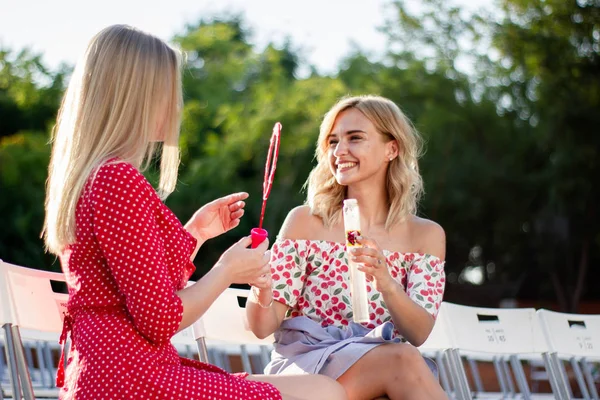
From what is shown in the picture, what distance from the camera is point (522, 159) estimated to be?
11.8m

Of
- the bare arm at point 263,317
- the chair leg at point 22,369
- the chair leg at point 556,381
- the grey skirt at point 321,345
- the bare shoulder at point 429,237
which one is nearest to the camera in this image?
the chair leg at point 22,369

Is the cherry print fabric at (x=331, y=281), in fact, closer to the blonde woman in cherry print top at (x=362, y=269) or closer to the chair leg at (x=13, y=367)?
the blonde woman in cherry print top at (x=362, y=269)

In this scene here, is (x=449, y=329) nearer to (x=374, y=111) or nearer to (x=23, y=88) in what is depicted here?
(x=374, y=111)

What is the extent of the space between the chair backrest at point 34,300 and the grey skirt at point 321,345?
2.11ft

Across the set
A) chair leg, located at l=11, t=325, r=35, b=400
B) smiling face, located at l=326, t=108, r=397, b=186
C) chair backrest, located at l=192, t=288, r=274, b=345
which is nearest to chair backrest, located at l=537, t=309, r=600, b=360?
smiling face, located at l=326, t=108, r=397, b=186

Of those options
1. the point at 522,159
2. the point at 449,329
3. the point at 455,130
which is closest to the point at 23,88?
the point at 455,130

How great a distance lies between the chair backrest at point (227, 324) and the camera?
115 inches

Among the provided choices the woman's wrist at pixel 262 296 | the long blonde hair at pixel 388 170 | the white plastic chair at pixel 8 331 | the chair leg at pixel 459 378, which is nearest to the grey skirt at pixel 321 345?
the woman's wrist at pixel 262 296

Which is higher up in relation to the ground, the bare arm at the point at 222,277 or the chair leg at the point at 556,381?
the bare arm at the point at 222,277

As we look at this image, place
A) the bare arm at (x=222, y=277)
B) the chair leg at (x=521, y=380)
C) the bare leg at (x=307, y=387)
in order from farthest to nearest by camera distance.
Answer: the chair leg at (x=521, y=380), the bare leg at (x=307, y=387), the bare arm at (x=222, y=277)

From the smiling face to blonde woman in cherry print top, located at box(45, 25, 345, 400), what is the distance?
3.17 ft

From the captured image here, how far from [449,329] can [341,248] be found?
82 cm

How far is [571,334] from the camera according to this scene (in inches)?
151

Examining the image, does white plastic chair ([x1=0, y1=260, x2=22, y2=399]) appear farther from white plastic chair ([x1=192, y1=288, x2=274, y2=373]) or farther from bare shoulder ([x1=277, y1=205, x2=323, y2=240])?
bare shoulder ([x1=277, y1=205, x2=323, y2=240])
